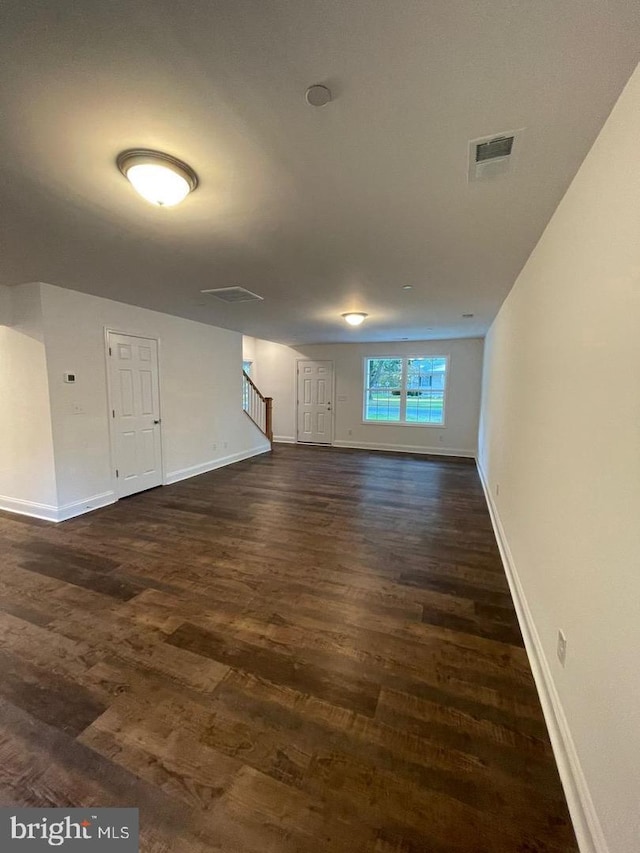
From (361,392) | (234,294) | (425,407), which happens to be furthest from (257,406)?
(234,294)

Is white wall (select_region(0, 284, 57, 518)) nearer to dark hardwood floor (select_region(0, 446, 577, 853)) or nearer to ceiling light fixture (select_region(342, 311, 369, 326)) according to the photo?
dark hardwood floor (select_region(0, 446, 577, 853))

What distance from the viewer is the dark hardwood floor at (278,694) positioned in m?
1.17

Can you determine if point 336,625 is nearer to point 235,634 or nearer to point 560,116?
point 235,634

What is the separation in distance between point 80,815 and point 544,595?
6.87 feet

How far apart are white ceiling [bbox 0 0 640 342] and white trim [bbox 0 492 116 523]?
257cm

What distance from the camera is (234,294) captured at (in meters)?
3.81

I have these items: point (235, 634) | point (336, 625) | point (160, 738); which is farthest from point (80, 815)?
point (336, 625)

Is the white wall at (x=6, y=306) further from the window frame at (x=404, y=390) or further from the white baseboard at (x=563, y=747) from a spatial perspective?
the window frame at (x=404, y=390)

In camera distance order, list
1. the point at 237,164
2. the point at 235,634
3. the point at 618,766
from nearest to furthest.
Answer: the point at 618,766 < the point at 237,164 < the point at 235,634

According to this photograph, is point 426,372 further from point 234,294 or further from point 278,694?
point 278,694

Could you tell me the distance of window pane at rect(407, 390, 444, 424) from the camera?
743 cm

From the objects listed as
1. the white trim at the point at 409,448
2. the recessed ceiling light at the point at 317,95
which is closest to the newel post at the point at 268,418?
the white trim at the point at 409,448

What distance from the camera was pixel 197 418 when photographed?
5.67m

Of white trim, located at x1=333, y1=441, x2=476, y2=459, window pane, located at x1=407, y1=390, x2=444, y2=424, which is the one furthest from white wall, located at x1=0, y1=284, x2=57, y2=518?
window pane, located at x1=407, y1=390, x2=444, y2=424
